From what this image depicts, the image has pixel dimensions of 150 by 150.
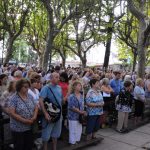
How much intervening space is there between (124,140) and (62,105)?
218cm

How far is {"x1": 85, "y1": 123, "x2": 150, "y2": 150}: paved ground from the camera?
25.6 feet

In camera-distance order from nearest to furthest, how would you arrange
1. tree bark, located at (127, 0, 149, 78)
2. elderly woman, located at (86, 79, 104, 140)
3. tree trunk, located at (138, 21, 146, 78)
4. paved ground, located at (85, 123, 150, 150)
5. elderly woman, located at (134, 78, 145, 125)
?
elderly woman, located at (86, 79, 104, 140) → paved ground, located at (85, 123, 150, 150) → elderly woman, located at (134, 78, 145, 125) → tree bark, located at (127, 0, 149, 78) → tree trunk, located at (138, 21, 146, 78)

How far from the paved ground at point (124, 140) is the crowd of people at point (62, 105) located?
0.31 metres

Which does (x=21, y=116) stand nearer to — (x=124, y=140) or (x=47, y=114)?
(x=47, y=114)

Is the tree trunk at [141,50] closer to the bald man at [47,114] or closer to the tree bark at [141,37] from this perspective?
the tree bark at [141,37]

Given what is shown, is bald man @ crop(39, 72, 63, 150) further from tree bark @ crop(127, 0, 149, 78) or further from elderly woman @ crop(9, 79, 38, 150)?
tree bark @ crop(127, 0, 149, 78)

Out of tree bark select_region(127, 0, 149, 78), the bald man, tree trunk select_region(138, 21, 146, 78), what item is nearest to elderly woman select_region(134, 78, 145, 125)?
the bald man

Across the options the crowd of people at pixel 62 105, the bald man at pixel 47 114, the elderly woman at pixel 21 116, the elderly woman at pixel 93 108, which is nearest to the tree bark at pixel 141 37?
the crowd of people at pixel 62 105

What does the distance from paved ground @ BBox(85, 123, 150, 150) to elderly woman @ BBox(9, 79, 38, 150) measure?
7.98ft

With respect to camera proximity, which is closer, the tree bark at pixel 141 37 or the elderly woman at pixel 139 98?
the elderly woman at pixel 139 98

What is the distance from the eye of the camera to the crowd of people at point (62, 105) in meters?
5.59

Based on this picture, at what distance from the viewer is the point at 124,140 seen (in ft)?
27.7

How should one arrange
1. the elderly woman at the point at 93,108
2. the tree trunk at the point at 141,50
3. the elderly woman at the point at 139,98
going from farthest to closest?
the tree trunk at the point at 141,50 < the elderly woman at the point at 139,98 < the elderly woman at the point at 93,108

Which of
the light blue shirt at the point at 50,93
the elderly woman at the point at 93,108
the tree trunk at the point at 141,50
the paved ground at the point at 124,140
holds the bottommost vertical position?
the paved ground at the point at 124,140
